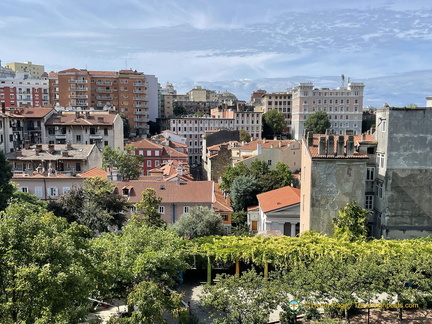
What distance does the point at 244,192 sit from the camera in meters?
53.7

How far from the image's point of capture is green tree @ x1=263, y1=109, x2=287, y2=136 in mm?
126438

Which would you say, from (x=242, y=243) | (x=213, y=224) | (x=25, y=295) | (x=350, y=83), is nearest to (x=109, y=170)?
(x=213, y=224)

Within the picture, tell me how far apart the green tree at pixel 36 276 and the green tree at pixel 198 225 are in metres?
23.4

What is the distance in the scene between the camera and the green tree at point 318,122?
4611 inches

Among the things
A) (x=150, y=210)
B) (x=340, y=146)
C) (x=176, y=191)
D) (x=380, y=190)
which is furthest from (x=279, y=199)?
(x=150, y=210)

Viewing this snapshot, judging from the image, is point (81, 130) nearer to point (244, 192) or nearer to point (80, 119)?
point (80, 119)

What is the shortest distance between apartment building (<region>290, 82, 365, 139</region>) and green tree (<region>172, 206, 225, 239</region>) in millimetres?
90657

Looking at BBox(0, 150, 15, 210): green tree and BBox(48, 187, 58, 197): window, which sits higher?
BBox(0, 150, 15, 210): green tree

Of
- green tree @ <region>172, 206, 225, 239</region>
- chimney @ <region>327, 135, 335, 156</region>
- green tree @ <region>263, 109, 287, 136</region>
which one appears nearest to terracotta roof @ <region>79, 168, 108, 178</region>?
green tree @ <region>172, 206, 225, 239</region>

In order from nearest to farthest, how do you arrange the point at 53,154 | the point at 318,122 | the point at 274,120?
the point at 53,154 < the point at 318,122 < the point at 274,120

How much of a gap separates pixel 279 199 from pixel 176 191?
12.0 meters

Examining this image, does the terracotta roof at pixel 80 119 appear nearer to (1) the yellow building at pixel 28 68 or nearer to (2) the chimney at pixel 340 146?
(2) the chimney at pixel 340 146

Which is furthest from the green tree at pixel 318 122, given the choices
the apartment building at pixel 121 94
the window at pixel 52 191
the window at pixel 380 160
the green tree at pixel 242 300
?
the green tree at pixel 242 300

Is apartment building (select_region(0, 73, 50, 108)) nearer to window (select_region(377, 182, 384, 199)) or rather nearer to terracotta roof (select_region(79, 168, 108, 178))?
terracotta roof (select_region(79, 168, 108, 178))
